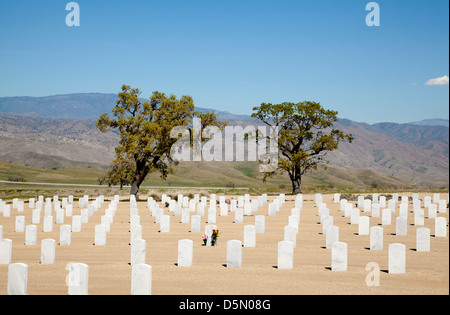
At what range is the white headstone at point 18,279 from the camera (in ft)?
32.8

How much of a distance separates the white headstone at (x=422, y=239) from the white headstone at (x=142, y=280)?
9290 mm

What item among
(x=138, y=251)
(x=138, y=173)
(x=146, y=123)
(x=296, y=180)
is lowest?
(x=138, y=251)

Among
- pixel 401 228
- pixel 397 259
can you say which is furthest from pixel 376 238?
pixel 401 228

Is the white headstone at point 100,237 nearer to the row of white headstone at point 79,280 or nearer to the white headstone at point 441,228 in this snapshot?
the row of white headstone at point 79,280

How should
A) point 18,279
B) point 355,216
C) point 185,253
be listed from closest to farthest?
point 18,279 < point 185,253 < point 355,216

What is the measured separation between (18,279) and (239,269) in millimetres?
5272

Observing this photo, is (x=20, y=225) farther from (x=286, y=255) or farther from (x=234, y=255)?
(x=286, y=255)

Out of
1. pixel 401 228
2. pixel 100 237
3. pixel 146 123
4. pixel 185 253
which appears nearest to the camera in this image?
pixel 185 253

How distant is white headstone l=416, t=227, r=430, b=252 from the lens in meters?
15.6

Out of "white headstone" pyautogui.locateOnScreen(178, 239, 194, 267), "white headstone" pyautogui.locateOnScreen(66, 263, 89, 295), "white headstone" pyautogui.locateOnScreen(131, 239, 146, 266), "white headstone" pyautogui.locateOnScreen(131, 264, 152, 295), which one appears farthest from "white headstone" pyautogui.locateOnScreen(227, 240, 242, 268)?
"white headstone" pyautogui.locateOnScreen(66, 263, 89, 295)

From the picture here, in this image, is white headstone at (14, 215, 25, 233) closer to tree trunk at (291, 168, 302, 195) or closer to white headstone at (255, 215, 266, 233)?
white headstone at (255, 215, 266, 233)

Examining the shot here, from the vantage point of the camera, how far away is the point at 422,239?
15742 mm
